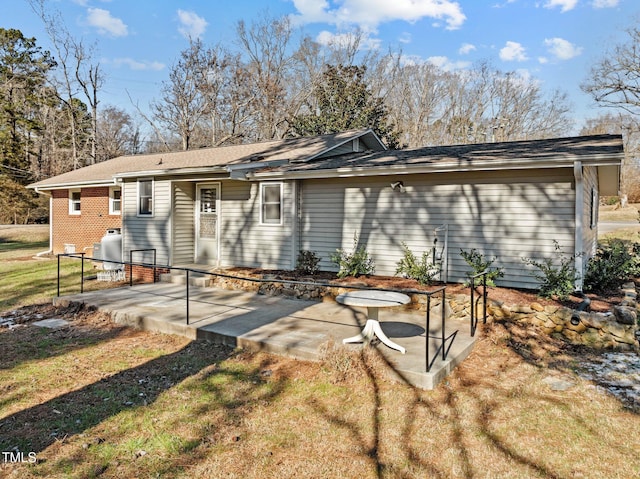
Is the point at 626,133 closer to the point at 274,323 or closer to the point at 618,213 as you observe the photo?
the point at 618,213

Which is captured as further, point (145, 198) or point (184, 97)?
point (184, 97)

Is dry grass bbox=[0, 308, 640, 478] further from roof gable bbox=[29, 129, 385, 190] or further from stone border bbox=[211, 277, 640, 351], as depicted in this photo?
roof gable bbox=[29, 129, 385, 190]

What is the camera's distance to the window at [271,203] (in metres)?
9.91

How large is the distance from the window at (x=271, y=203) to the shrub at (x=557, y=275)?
5.40m

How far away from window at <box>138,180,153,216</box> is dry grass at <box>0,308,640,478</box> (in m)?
6.21

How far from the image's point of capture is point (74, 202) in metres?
15.7

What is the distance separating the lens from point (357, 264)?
879 centimetres

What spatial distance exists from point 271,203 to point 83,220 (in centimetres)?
904

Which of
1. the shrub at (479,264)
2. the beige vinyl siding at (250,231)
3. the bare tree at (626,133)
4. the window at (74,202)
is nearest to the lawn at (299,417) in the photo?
the shrub at (479,264)

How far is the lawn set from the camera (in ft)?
10.1

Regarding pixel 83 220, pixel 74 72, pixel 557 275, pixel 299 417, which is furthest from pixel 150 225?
pixel 74 72

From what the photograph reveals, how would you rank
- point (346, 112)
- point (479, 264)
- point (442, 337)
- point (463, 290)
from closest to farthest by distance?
point (442, 337) < point (463, 290) < point (479, 264) < point (346, 112)

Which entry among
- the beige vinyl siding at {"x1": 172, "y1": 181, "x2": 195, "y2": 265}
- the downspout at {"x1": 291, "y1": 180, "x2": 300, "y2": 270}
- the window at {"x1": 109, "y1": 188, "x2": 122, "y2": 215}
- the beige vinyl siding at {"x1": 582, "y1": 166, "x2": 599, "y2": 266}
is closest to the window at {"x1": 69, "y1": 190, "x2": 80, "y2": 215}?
the window at {"x1": 109, "y1": 188, "x2": 122, "y2": 215}

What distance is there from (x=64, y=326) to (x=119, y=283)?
3781mm
